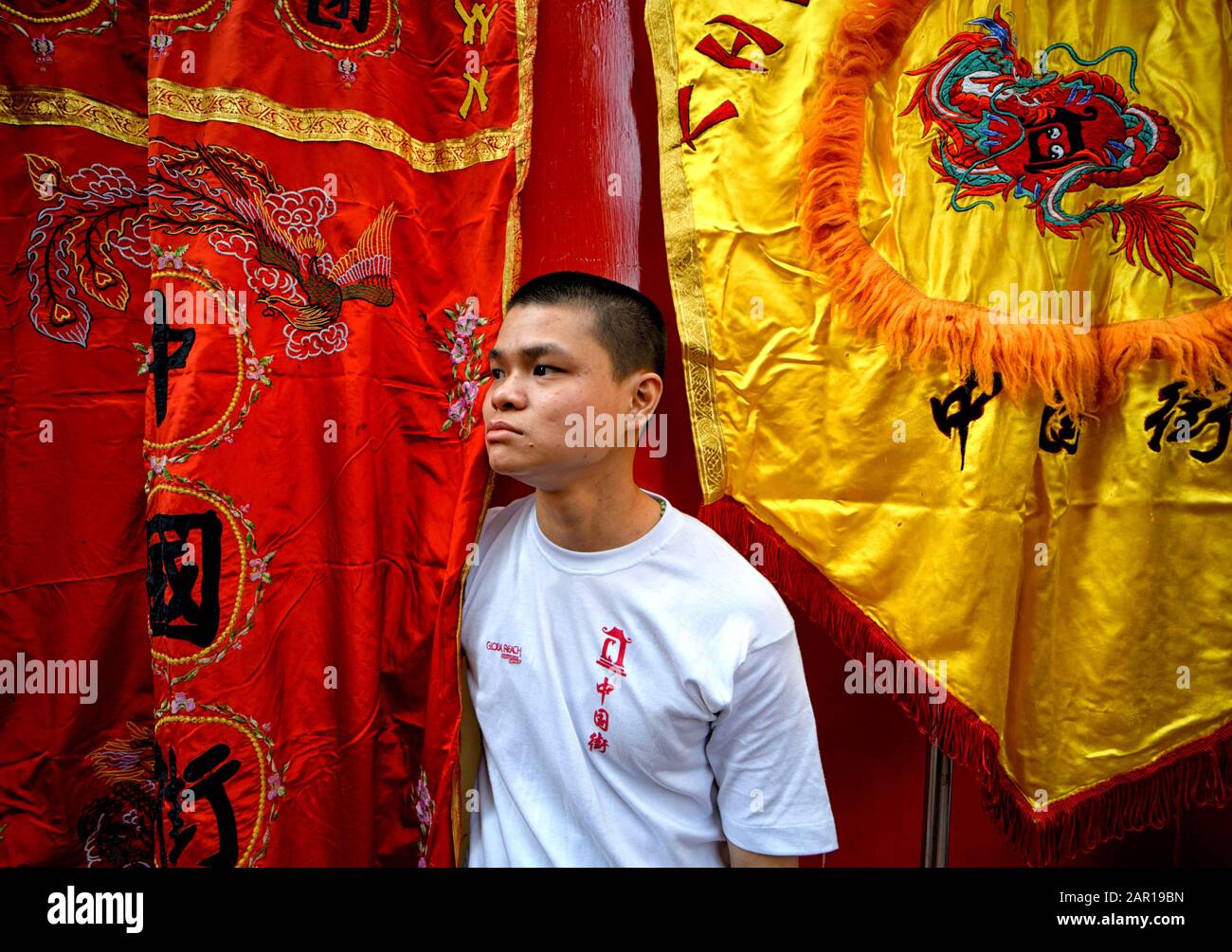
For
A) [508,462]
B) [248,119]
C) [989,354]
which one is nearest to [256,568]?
[508,462]

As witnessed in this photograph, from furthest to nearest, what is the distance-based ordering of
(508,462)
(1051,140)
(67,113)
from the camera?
(67,113) < (1051,140) < (508,462)

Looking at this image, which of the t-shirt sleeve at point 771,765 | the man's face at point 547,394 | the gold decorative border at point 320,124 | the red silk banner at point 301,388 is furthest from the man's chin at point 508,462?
the gold decorative border at point 320,124

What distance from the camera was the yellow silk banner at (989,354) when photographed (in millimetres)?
1065

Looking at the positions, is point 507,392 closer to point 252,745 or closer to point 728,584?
point 728,584

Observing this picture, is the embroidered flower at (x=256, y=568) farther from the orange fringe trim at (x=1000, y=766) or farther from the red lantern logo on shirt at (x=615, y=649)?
the orange fringe trim at (x=1000, y=766)

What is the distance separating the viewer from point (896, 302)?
1091 millimetres

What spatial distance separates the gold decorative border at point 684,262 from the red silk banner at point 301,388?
0.72 feet

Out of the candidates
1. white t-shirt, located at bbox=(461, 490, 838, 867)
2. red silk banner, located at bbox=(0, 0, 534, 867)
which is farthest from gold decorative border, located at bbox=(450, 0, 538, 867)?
white t-shirt, located at bbox=(461, 490, 838, 867)

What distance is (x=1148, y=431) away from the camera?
1.07 meters

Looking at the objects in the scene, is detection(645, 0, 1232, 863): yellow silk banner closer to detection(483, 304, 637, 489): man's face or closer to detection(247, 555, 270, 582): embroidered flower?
detection(483, 304, 637, 489): man's face

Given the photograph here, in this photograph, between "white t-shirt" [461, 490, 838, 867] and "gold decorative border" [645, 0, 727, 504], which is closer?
"white t-shirt" [461, 490, 838, 867]

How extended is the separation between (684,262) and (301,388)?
65 cm

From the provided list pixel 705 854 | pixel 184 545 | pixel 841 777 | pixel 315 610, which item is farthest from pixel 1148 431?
pixel 184 545

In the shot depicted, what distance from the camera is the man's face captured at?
3.12 ft
